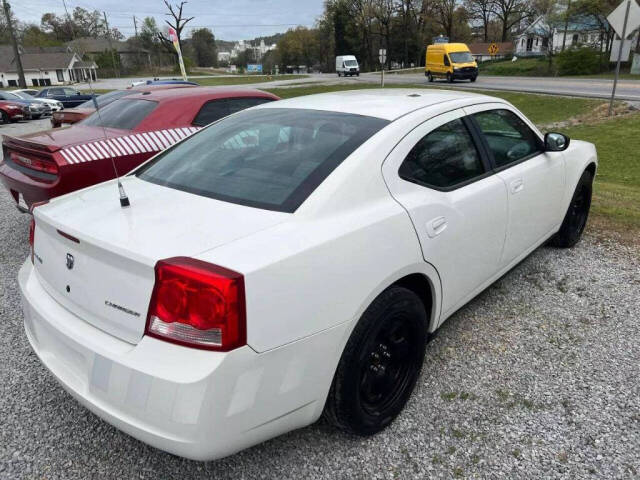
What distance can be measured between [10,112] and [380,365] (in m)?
22.4

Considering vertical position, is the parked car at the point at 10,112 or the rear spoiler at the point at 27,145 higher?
the rear spoiler at the point at 27,145

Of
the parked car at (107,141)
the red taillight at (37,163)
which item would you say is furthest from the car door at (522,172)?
the red taillight at (37,163)

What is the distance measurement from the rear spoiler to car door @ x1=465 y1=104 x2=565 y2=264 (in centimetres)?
348

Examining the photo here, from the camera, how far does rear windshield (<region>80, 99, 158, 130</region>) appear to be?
509 cm

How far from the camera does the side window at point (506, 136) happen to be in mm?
2994

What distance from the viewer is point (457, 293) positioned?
262 cm

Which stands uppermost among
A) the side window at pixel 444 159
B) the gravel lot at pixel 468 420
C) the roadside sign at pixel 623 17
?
the roadside sign at pixel 623 17

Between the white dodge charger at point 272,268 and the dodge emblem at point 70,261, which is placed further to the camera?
the dodge emblem at point 70,261

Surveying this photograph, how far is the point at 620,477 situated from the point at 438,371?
94 centimetres

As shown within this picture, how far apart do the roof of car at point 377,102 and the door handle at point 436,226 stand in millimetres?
561

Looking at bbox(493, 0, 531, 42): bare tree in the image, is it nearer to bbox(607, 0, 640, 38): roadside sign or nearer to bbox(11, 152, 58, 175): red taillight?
bbox(607, 0, 640, 38): roadside sign

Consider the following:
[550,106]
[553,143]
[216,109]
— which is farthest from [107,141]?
[550,106]

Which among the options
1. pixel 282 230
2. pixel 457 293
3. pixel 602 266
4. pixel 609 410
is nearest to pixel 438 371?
pixel 457 293

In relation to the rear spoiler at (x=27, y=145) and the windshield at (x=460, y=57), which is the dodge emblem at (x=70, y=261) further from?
the windshield at (x=460, y=57)
